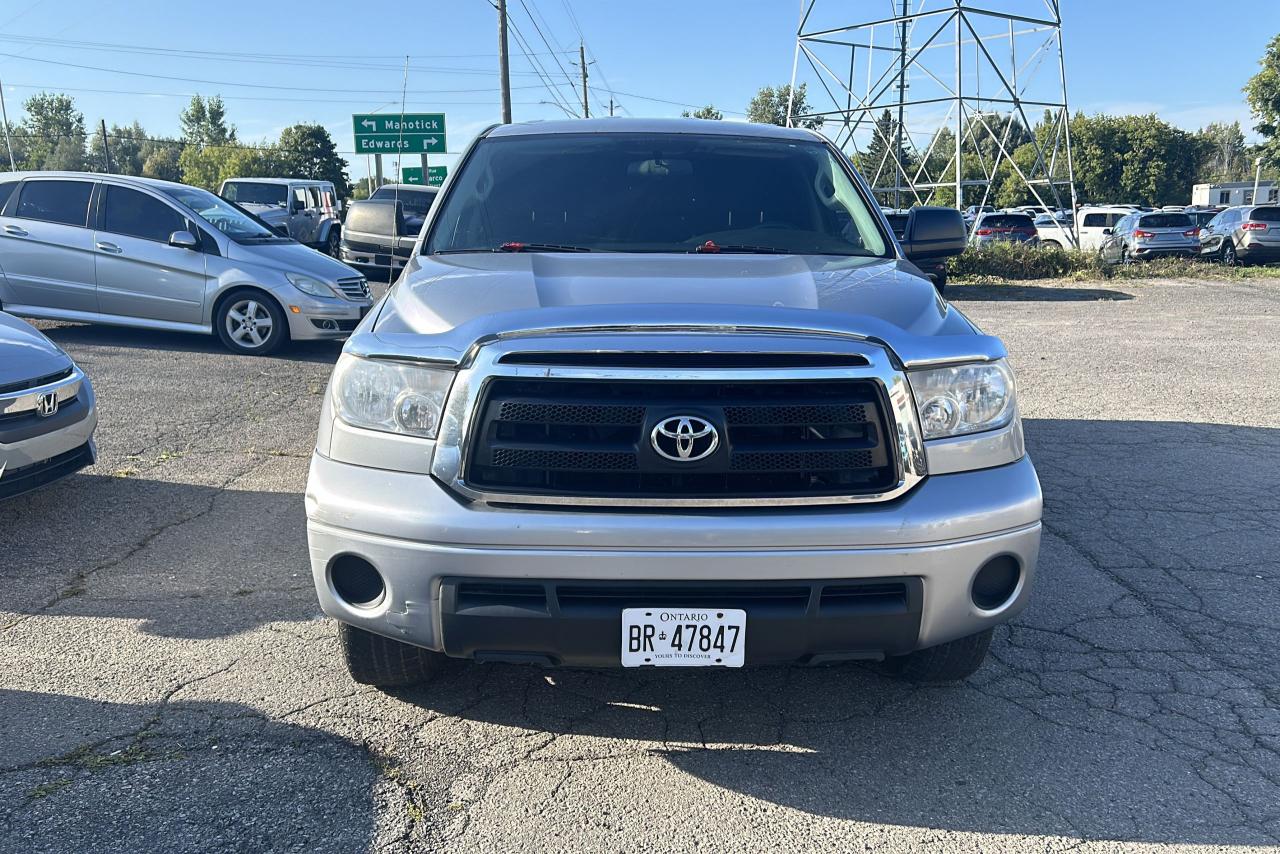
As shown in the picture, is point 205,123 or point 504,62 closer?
point 504,62

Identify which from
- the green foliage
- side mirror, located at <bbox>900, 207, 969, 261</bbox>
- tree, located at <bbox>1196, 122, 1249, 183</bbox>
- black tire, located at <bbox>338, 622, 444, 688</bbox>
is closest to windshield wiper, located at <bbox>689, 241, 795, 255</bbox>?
side mirror, located at <bbox>900, 207, 969, 261</bbox>

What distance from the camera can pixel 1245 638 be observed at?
3891 millimetres

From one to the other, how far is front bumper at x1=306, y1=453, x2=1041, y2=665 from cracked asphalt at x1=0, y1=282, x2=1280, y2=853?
44cm

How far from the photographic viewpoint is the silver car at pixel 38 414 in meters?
4.71

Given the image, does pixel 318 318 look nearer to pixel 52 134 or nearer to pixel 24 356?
pixel 24 356

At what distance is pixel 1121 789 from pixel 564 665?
1589 mm

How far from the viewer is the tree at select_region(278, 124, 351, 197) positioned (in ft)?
270

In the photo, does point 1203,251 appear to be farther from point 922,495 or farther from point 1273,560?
point 922,495

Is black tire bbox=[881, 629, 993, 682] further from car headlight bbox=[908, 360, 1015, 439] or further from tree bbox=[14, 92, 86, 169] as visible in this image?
tree bbox=[14, 92, 86, 169]

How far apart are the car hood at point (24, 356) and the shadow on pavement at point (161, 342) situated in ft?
16.2

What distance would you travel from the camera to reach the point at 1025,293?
18.7 m

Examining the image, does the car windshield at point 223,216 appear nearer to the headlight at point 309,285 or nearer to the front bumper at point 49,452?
the headlight at point 309,285

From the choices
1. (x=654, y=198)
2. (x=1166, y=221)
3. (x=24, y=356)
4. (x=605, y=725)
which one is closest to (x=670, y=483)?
(x=605, y=725)

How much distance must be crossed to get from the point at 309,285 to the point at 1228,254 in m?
23.5
